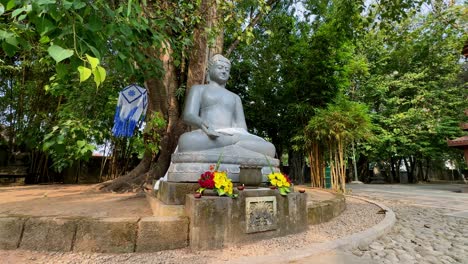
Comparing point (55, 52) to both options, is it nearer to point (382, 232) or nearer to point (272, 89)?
point (382, 232)

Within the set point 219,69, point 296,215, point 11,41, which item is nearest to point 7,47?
point 11,41

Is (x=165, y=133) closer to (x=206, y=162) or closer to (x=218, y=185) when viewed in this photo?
(x=206, y=162)

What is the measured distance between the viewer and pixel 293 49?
905 cm

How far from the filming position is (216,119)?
396 cm

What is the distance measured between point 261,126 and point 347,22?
6.37 meters

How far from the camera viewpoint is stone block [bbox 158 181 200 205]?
2.91 m

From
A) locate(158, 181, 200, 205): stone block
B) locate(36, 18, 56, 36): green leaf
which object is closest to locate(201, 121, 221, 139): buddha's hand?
locate(158, 181, 200, 205): stone block

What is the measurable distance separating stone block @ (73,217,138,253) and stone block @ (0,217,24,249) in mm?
550

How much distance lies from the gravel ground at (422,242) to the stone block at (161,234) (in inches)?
64.4

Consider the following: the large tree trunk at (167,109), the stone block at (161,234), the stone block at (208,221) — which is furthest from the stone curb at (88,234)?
the large tree trunk at (167,109)

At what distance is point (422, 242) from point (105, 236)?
3.27 metres

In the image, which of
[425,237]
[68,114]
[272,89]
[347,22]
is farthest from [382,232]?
[272,89]

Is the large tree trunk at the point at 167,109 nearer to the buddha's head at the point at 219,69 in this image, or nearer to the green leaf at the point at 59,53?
the buddha's head at the point at 219,69

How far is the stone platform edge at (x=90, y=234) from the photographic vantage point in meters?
2.42
